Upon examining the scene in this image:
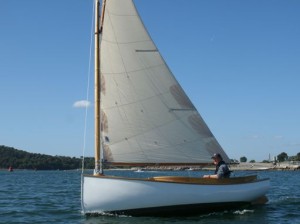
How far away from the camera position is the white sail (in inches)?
768

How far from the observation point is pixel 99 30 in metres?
19.9

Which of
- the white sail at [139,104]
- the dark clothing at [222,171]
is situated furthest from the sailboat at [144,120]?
the dark clothing at [222,171]

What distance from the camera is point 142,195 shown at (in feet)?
58.7

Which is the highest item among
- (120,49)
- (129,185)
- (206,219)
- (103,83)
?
(120,49)

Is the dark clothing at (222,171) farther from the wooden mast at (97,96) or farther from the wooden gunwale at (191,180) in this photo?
the wooden mast at (97,96)

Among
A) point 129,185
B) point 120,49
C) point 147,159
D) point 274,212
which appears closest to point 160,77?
point 120,49

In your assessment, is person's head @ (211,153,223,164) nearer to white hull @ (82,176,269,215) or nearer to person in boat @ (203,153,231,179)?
person in boat @ (203,153,231,179)

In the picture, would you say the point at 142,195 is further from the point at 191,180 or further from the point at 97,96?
the point at 97,96

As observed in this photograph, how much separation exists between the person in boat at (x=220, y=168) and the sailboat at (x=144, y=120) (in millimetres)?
362

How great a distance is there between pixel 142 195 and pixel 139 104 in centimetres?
393

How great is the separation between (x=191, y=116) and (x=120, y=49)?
4.13m

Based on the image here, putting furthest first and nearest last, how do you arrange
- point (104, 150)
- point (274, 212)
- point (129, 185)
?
point (274, 212), point (104, 150), point (129, 185)

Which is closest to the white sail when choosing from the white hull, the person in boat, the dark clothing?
the person in boat

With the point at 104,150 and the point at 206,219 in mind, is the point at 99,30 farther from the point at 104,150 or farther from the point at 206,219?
the point at 206,219
